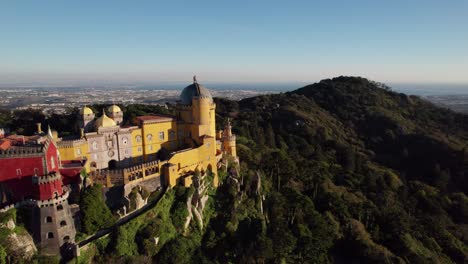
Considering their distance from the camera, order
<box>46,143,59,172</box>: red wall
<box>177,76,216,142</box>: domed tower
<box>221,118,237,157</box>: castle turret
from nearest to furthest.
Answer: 1. <box>46,143,59,172</box>: red wall
2. <box>177,76,216,142</box>: domed tower
3. <box>221,118,237,157</box>: castle turret

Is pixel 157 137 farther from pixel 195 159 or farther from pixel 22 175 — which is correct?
pixel 22 175

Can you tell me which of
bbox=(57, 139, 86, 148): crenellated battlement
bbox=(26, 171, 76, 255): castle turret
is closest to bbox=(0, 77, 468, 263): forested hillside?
bbox=(26, 171, 76, 255): castle turret

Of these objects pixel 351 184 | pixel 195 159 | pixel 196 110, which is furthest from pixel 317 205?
pixel 196 110

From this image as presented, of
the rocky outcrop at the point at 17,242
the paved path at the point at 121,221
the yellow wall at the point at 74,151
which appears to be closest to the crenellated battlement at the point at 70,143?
the yellow wall at the point at 74,151

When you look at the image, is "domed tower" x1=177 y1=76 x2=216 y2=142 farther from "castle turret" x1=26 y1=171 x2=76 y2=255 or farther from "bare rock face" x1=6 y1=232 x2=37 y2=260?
"bare rock face" x1=6 y1=232 x2=37 y2=260

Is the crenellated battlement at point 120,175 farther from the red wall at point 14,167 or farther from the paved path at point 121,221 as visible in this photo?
the red wall at point 14,167
